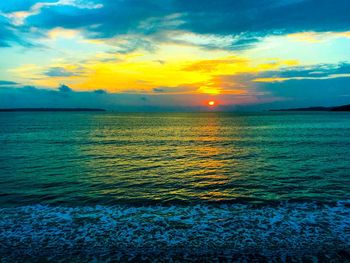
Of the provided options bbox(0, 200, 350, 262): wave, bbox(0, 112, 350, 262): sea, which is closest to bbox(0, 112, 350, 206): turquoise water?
bbox(0, 112, 350, 262): sea

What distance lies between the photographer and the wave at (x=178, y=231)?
467 inches

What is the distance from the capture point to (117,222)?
1515 cm

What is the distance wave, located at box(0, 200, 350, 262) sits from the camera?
467 inches

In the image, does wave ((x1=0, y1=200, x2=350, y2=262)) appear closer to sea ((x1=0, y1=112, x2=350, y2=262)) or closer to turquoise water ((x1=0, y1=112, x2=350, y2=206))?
sea ((x1=0, y1=112, x2=350, y2=262))

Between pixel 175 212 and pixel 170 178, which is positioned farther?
pixel 170 178

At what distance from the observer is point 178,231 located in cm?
1395

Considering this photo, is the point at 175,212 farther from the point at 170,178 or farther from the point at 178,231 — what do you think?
the point at 170,178

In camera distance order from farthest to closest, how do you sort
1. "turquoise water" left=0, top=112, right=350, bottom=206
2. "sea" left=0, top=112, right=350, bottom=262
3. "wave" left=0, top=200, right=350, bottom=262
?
"turquoise water" left=0, top=112, right=350, bottom=206
"sea" left=0, top=112, right=350, bottom=262
"wave" left=0, top=200, right=350, bottom=262

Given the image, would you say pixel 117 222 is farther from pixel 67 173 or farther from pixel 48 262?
pixel 67 173

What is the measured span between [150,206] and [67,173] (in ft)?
41.5

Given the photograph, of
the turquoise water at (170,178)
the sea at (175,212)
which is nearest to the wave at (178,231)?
the sea at (175,212)

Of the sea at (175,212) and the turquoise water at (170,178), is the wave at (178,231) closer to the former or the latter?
the sea at (175,212)

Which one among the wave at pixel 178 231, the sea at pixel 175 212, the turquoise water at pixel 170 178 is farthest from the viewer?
the turquoise water at pixel 170 178

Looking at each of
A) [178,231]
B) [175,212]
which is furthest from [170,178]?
[178,231]
